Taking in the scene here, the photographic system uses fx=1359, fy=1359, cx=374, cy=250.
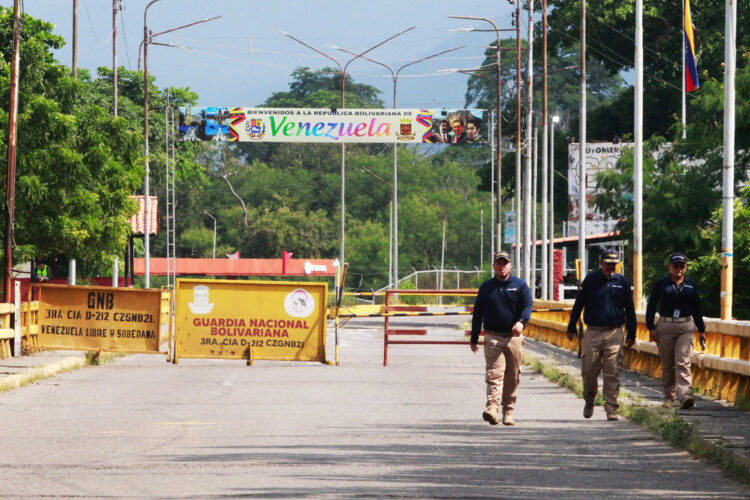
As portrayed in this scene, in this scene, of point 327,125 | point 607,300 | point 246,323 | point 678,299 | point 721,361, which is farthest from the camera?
point 327,125

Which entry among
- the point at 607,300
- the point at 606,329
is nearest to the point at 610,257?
the point at 607,300

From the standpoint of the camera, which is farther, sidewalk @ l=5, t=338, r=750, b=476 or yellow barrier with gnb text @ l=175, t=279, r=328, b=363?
yellow barrier with gnb text @ l=175, t=279, r=328, b=363

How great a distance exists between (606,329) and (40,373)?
10106mm

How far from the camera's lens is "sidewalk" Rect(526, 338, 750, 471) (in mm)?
12062

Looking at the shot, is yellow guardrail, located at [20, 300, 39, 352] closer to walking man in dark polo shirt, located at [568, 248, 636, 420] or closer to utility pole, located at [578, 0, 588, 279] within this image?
walking man in dark polo shirt, located at [568, 248, 636, 420]

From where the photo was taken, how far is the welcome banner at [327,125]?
55.6 meters

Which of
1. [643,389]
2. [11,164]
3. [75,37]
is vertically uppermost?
[75,37]

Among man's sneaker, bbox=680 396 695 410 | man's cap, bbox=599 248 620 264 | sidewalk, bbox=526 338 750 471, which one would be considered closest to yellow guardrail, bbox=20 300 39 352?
sidewalk, bbox=526 338 750 471

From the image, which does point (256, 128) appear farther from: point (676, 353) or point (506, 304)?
point (506, 304)

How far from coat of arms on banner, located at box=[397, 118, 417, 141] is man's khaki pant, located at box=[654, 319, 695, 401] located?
40.7 m

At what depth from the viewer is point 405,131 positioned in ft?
187

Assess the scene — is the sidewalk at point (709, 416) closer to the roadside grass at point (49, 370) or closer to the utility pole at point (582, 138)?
the roadside grass at point (49, 370)

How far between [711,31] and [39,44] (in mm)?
38920

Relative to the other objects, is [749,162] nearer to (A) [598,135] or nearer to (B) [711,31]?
(B) [711,31]
